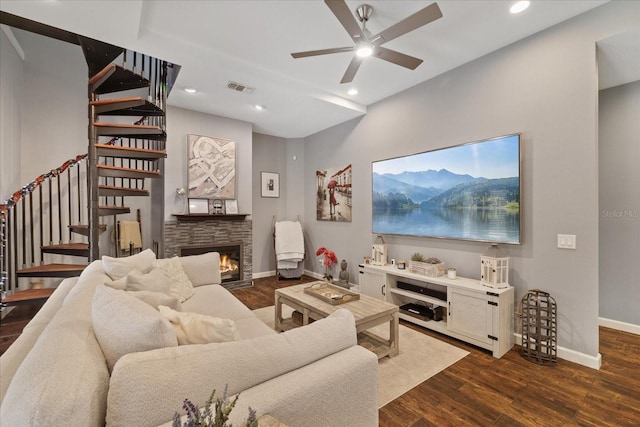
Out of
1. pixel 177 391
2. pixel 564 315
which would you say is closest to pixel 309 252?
pixel 564 315

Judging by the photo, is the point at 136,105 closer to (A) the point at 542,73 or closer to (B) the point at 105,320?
(B) the point at 105,320

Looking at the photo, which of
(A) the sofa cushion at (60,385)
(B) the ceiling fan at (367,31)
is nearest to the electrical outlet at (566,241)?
(B) the ceiling fan at (367,31)

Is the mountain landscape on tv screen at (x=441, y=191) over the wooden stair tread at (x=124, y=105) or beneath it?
beneath

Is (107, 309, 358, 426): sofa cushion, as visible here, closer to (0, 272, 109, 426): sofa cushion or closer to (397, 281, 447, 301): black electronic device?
(0, 272, 109, 426): sofa cushion

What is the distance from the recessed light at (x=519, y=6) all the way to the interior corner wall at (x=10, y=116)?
529 centimetres

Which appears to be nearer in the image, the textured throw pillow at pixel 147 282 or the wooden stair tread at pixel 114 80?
the textured throw pillow at pixel 147 282

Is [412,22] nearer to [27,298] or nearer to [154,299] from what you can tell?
[154,299]

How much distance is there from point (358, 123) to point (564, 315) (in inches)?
141

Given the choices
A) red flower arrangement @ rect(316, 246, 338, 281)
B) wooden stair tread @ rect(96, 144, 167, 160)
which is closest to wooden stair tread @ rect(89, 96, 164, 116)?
wooden stair tread @ rect(96, 144, 167, 160)

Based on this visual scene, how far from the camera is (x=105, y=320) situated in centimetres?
109

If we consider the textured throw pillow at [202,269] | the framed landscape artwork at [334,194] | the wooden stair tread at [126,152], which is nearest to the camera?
the textured throw pillow at [202,269]

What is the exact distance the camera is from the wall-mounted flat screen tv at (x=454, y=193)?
2.83m

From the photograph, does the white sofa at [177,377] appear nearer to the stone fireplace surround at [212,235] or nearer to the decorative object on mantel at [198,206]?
the stone fireplace surround at [212,235]

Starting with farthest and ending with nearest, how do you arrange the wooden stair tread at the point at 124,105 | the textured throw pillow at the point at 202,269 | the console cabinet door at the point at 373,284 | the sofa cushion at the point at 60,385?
the console cabinet door at the point at 373,284, the wooden stair tread at the point at 124,105, the textured throw pillow at the point at 202,269, the sofa cushion at the point at 60,385
